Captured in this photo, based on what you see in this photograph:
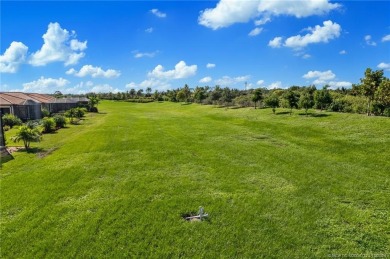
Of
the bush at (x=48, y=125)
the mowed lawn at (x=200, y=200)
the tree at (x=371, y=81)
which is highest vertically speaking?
the tree at (x=371, y=81)

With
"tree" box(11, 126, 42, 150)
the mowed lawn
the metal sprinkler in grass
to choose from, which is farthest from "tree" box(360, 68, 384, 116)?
"tree" box(11, 126, 42, 150)

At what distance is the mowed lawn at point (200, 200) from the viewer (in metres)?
7.89

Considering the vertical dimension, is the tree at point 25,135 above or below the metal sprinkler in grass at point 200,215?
above

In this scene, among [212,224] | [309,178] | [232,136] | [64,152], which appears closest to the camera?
[212,224]

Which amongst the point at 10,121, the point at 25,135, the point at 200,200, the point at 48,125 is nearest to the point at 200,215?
the point at 200,200

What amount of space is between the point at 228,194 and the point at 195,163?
4.92 m

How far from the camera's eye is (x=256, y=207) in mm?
10047

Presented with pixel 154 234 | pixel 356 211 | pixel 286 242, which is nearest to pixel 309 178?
pixel 356 211

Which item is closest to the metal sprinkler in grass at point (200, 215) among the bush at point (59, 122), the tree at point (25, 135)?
the tree at point (25, 135)

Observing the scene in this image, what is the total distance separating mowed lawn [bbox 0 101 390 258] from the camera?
789cm

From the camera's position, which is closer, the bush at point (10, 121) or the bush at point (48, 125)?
the bush at point (48, 125)

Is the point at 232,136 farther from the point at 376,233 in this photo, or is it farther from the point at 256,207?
the point at 376,233

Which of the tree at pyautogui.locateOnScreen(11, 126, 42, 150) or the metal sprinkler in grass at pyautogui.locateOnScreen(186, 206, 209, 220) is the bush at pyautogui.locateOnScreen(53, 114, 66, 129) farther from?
the metal sprinkler in grass at pyautogui.locateOnScreen(186, 206, 209, 220)

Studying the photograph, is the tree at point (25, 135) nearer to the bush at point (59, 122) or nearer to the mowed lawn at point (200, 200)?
the mowed lawn at point (200, 200)
